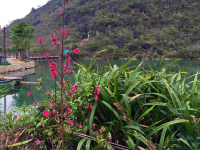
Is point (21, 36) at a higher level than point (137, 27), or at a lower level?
lower

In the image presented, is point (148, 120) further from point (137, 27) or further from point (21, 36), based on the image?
point (137, 27)

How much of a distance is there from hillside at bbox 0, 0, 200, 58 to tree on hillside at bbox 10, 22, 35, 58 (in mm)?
11487

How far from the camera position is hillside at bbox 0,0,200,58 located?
35.6m

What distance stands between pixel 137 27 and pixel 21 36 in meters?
33.9

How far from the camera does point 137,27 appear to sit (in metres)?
45.7

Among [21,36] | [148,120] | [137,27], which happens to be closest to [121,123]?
[148,120]

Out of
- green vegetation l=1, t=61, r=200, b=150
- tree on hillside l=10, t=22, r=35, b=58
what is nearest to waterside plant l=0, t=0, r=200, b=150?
green vegetation l=1, t=61, r=200, b=150

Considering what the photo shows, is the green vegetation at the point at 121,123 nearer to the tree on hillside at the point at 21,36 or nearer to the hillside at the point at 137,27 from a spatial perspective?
the tree on hillside at the point at 21,36

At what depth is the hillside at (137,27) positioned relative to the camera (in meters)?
35.6

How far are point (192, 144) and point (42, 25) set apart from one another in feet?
232

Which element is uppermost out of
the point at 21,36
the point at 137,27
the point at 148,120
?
the point at 137,27

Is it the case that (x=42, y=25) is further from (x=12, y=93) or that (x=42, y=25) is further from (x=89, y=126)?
(x=89, y=126)

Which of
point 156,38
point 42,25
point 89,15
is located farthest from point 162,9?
point 42,25

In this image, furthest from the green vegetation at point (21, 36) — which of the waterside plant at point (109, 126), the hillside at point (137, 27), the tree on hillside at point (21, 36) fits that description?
the waterside plant at point (109, 126)
